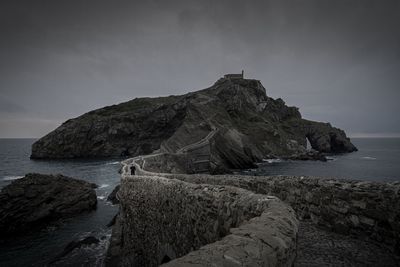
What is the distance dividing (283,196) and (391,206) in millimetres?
3957

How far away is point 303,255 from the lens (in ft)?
21.6

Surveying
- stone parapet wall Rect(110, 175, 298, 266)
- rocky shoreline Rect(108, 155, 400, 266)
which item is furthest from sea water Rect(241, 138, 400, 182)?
rocky shoreline Rect(108, 155, 400, 266)

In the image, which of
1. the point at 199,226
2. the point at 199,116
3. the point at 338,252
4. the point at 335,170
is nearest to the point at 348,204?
the point at 338,252

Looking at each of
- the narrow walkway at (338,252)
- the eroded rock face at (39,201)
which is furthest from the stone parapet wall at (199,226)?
the eroded rock face at (39,201)

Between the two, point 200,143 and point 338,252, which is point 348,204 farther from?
point 200,143

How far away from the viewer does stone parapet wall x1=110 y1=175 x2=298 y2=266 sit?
3154mm

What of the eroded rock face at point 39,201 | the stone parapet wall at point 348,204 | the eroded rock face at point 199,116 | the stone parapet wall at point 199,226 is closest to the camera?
the stone parapet wall at point 199,226

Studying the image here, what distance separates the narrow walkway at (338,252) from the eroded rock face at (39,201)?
2938 cm

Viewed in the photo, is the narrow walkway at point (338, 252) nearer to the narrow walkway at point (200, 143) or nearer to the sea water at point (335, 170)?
the narrow walkway at point (200, 143)

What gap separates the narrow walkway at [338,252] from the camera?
6211 mm

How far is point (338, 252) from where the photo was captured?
6.82m

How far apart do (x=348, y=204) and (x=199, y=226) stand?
4.96 m

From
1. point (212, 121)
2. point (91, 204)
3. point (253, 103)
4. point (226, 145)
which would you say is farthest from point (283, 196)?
point (253, 103)

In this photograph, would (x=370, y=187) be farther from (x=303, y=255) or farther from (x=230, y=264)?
(x=230, y=264)
